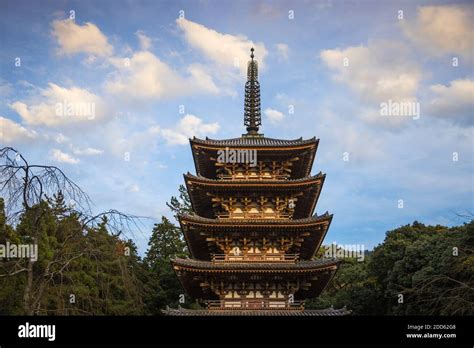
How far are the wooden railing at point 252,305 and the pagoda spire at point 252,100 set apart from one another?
1180 centimetres

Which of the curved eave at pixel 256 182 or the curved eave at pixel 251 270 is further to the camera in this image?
the curved eave at pixel 256 182

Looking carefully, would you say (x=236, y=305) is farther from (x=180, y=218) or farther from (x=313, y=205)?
(x=313, y=205)

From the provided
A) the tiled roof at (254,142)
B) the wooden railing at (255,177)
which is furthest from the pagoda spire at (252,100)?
the wooden railing at (255,177)

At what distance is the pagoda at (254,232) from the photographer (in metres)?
24.5

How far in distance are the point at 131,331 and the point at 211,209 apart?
14464 mm

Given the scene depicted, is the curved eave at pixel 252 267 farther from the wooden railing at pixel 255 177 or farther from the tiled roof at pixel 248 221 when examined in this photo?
the wooden railing at pixel 255 177

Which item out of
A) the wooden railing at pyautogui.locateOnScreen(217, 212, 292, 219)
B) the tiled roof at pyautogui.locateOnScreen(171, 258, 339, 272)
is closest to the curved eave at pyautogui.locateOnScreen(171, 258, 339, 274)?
the tiled roof at pyautogui.locateOnScreen(171, 258, 339, 272)

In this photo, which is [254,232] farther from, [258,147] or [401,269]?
[401,269]

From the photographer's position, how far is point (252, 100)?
33.5m

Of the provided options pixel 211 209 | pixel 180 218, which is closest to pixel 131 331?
pixel 180 218

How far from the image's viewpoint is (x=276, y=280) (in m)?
25.0

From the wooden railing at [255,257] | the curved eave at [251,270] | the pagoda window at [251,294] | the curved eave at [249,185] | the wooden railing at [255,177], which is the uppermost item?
the wooden railing at [255,177]

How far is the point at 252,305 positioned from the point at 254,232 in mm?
3680

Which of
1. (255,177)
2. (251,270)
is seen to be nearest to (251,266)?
(251,270)
